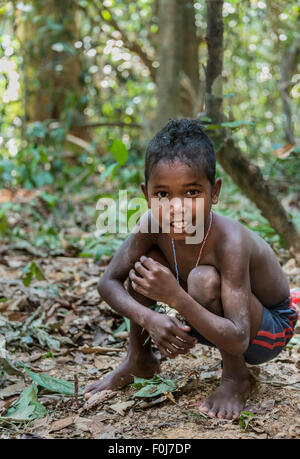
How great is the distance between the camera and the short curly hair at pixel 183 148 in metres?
1.83

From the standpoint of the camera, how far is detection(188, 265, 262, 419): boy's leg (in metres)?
1.85

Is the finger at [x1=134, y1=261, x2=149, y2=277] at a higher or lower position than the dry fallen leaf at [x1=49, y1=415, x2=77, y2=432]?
higher

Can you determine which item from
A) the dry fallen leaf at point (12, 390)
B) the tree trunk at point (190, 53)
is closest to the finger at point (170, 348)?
the dry fallen leaf at point (12, 390)

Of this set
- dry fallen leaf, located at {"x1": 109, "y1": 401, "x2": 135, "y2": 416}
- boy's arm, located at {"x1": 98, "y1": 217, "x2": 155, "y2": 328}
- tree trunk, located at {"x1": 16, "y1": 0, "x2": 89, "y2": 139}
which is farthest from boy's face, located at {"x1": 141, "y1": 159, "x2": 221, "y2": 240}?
tree trunk, located at {"x1": 16, "y1": 0, "x2": 89, "y2": 139}

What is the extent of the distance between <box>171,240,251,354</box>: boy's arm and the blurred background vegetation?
1.13m

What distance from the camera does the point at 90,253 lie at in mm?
3736

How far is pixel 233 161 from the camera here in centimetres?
316

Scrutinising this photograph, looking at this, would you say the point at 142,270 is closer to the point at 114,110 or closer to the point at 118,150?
the point at 118,150

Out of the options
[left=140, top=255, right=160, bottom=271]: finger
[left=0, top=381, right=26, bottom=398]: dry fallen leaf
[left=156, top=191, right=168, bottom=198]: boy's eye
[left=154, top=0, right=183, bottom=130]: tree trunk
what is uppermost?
[left=154, top=0, right=183, bottom=130]: tree trunk

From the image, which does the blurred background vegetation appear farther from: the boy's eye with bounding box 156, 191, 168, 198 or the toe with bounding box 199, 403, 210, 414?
the toe with bounding box 199, 403, 210, 414

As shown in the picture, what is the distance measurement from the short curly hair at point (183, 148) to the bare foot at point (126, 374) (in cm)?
82

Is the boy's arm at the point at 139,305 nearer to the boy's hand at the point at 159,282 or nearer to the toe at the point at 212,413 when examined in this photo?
the boy's hand at the point at 159,282

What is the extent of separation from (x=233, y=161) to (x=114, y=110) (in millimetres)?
4364
